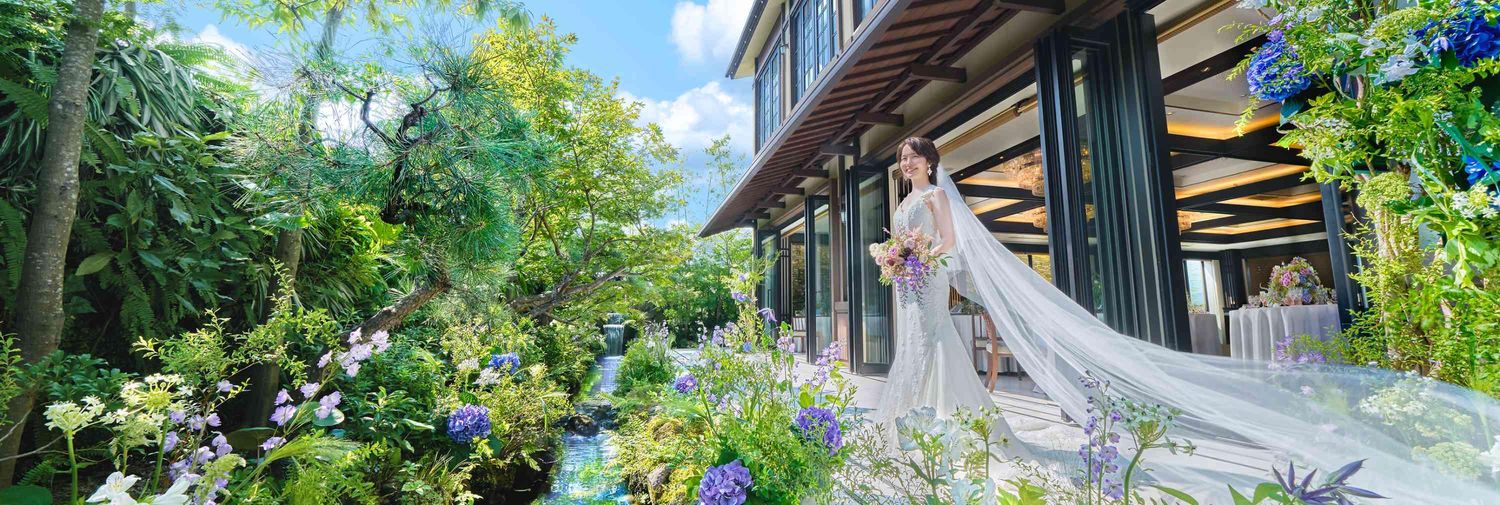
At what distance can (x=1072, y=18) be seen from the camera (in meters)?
3.24

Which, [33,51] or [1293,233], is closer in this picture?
[33,51]

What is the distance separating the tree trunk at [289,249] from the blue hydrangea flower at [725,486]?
66.2 inches

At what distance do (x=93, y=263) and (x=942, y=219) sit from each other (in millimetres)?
3225

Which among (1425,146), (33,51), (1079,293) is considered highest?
(33,51)

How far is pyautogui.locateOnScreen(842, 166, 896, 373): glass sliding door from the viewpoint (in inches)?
221

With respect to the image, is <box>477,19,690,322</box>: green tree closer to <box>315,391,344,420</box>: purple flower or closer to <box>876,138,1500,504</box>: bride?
<box>315,391,344,420</box>: purple flower

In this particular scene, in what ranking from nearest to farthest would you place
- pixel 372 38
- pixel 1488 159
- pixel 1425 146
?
pixel 1488 159 < pixel 1425 146 < pixel 372 38

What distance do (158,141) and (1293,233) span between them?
1395cm

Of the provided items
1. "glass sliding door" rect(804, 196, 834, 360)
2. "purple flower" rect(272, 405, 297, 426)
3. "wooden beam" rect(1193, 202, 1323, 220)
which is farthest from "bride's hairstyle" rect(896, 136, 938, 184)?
"wooden beam" rect(1193, 202, 1323, 220)

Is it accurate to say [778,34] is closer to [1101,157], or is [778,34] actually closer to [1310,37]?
[1101,157]

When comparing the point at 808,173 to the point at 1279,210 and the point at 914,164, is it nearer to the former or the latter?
the point at 914,164

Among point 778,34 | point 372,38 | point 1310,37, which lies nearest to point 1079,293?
point 1310,37

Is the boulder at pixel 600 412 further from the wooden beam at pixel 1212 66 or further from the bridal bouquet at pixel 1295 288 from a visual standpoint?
the bridal bouquet at pixel 1295 288

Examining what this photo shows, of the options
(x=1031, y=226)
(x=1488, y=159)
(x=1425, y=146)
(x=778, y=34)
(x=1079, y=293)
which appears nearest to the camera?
(x=1488, y=159)
